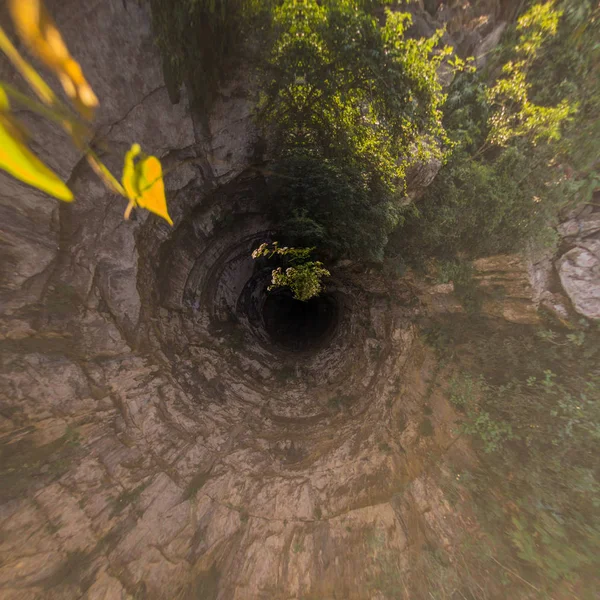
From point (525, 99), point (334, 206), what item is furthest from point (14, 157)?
point (525, 99)

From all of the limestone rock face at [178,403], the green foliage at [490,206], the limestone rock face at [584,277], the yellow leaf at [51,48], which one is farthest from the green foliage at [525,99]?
the yellow leaf at [51,48]

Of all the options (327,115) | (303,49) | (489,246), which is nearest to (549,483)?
(489,246)

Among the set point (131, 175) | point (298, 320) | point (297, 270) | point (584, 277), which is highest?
point (131, 175)

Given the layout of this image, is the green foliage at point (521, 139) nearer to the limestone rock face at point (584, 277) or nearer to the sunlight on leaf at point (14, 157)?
the limestone rock face at point (584, 277)

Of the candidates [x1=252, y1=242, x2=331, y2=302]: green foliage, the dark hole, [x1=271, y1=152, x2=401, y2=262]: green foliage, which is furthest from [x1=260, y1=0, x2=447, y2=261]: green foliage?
the dark hole

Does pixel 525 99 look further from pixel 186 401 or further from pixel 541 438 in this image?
pixel 186 401

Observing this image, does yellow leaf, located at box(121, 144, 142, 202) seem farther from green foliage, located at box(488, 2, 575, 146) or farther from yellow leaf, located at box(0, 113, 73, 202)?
green foliage, located at box(488, 2, 575, 146)
